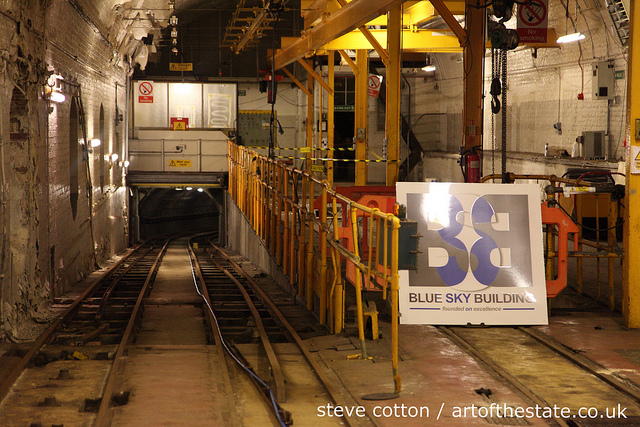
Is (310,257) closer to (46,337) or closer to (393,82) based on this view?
(46,337)

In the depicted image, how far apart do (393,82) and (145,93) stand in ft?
57.7

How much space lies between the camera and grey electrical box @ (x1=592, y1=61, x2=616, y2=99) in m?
14.0

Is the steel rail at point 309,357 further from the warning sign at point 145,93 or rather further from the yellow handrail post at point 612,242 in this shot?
the warning sign at point 145,93

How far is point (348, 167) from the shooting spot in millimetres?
28391

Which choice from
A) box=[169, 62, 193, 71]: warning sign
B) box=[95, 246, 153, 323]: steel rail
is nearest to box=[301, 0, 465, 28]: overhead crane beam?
box=[95, 246, 153, 323]: steel rail

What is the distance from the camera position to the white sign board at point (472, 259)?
6.81 metres

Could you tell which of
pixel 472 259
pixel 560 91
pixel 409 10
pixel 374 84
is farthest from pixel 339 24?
pixel 374 84

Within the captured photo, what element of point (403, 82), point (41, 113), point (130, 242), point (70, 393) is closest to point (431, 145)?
point (403, 82)

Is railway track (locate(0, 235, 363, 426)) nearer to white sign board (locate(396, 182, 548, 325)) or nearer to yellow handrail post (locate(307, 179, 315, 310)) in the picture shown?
yellow handrail post (locate(307, 179, 315, 310))

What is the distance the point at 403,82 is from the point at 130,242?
1220 cm

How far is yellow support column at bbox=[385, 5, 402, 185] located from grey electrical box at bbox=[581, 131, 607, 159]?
13.9ft

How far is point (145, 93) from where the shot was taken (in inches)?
1114

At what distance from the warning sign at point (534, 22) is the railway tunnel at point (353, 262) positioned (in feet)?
0.13

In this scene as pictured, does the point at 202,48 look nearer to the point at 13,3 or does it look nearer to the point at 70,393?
the point at 13,3
